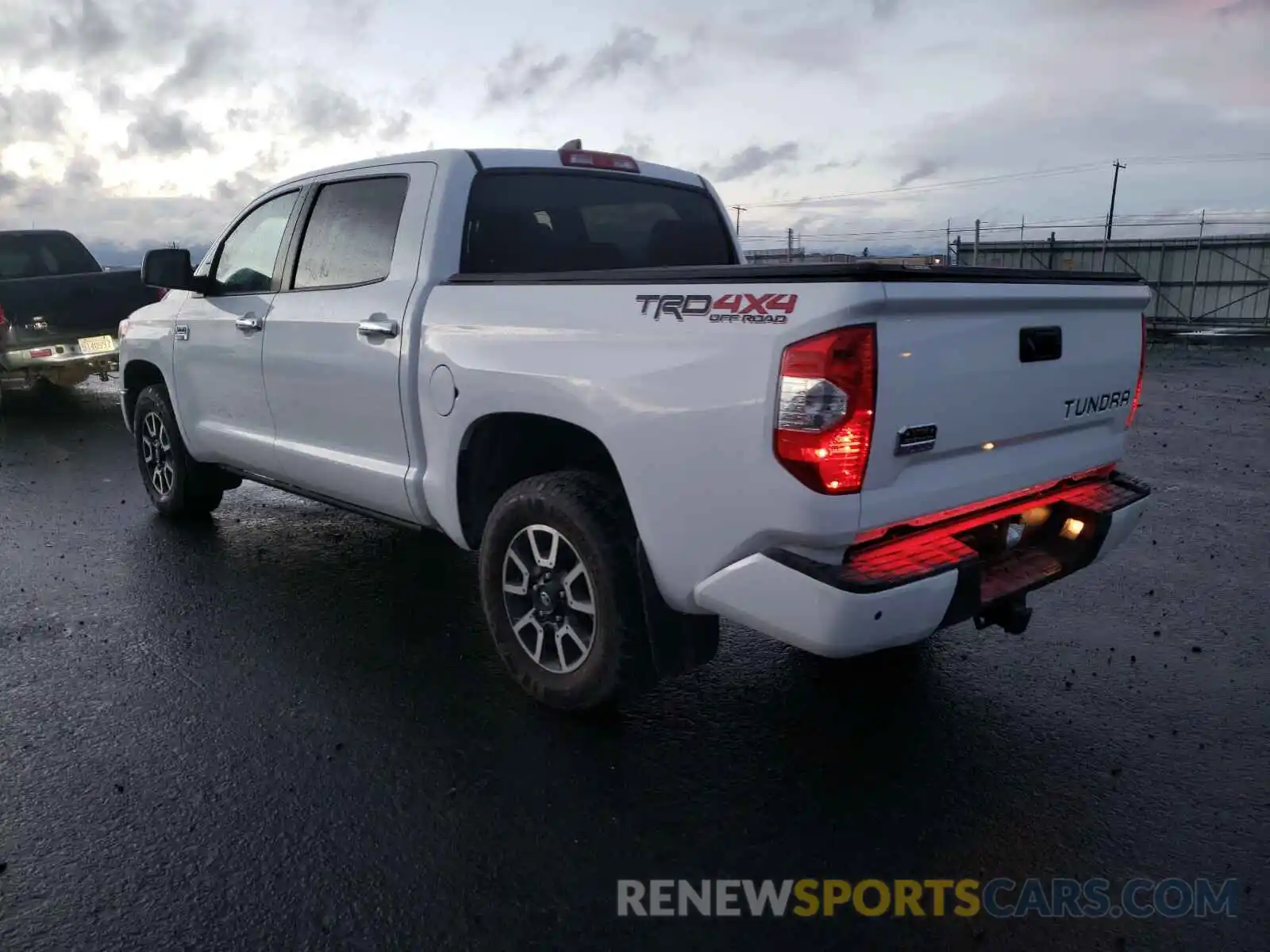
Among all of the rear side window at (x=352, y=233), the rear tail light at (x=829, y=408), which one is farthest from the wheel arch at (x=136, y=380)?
the rear tail light at (x=829, y=408)

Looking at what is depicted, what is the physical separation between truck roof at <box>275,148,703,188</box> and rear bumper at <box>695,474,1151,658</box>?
7.23 ft

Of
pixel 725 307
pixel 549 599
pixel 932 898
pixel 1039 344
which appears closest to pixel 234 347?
pixel 549 599

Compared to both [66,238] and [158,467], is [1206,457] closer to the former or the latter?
[158,467]

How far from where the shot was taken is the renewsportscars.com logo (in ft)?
8.41

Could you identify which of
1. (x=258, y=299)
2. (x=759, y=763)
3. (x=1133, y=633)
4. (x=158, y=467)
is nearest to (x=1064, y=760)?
(x=759, y=763)

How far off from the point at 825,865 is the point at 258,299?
3803mm

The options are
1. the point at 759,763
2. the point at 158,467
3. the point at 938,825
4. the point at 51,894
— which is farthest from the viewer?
the point at 158,467

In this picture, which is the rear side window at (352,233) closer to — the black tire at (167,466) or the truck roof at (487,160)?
the truck roof at (487,160)

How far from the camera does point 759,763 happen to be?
327cm

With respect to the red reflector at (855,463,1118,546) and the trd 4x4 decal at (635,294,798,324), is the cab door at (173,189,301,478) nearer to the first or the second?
the trd 4x4 decal at (635,294,798,324)

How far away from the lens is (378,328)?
398 cm

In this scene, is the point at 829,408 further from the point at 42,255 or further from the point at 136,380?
the point at 42,255

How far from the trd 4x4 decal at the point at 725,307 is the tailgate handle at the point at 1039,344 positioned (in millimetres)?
889

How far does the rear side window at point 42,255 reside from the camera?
11.4 meters
